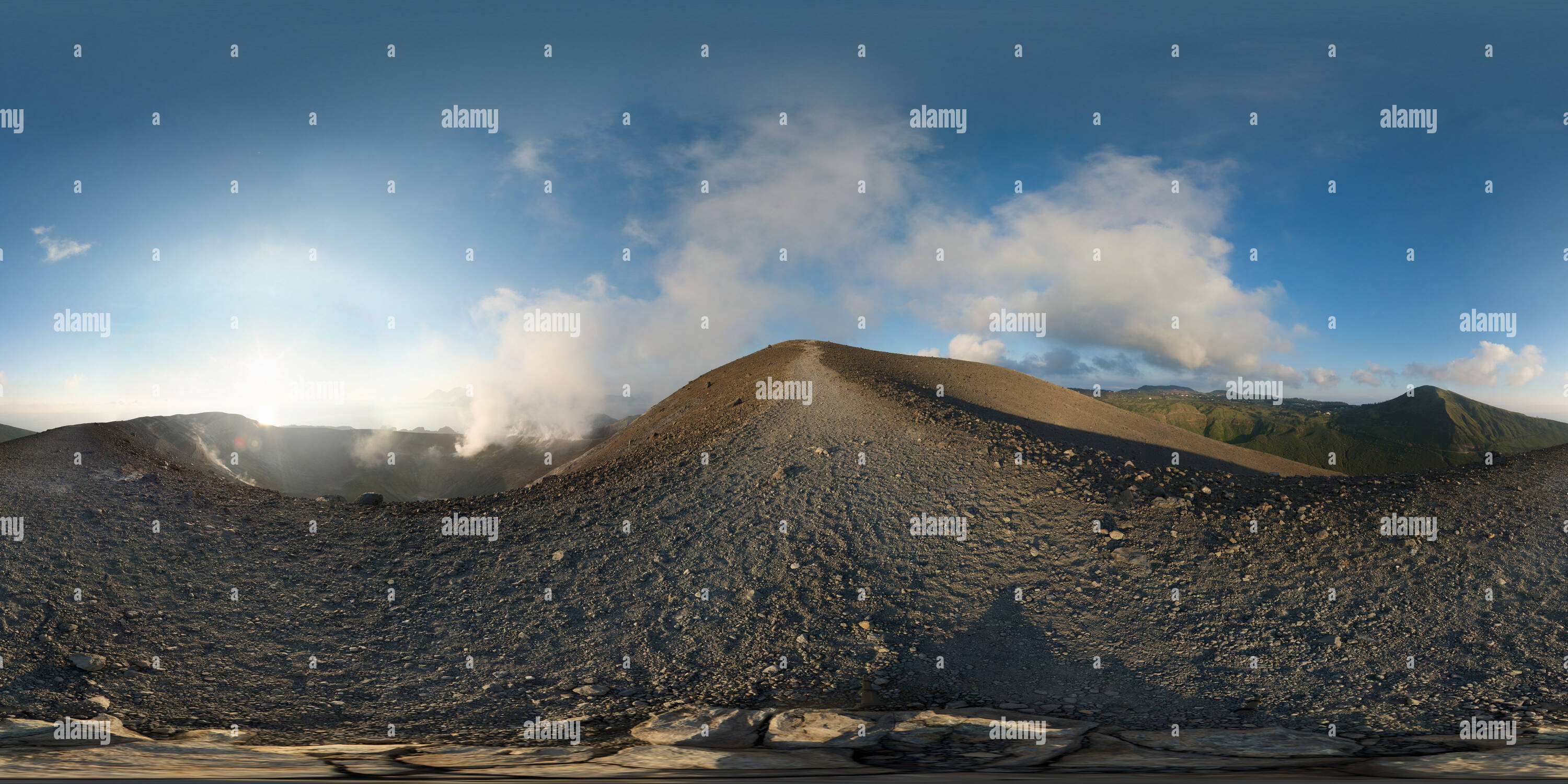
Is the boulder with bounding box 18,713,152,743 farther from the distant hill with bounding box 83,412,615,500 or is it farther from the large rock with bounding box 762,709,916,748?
the distant hill with bounding box 83,412,615,500

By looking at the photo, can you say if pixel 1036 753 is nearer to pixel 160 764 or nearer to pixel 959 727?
pixel 959 727

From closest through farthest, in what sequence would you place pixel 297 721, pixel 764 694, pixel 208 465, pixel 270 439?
pixel 297 721 < pixel 764 694 < pixel 208 465 < pixel 270 439

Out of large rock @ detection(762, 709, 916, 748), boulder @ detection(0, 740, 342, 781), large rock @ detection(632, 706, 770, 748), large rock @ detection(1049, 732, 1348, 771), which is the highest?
boulder @ detection(0, 740, 342, 781)

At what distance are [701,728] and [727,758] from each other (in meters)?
1.16

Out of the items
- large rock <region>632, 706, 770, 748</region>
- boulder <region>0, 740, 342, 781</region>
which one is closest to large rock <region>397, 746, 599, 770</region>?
large rock <region>632, 706, 770, 748</region>

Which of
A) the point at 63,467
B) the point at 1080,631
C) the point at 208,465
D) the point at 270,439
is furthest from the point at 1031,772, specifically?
the point at 270,439

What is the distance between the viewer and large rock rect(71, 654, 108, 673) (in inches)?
374

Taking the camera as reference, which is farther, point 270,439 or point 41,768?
point 270,439

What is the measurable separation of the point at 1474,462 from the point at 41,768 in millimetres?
25455

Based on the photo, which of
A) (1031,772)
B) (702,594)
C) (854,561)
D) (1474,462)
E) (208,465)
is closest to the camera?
(1031,772)

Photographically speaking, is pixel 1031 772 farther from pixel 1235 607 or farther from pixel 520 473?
pixel 520 473

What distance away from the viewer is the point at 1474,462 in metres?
16.5

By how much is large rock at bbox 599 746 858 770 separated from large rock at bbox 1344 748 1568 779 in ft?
15.7

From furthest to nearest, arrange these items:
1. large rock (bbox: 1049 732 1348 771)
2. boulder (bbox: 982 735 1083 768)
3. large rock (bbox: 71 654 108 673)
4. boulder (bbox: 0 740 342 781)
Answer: large rock (bbox: 71 654 108 673) < boulder (bbox: 982 735 1083 768) < large rock (bbox: 1049 732 1348 771) < boulder (bbox: 0 740 342 781)
